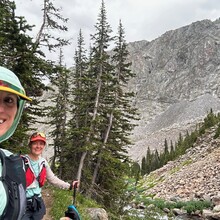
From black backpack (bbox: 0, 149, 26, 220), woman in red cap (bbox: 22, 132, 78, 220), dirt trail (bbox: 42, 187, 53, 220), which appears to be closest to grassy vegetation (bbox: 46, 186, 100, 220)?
dirt trail (bbox: 42, 187, 53, 220)

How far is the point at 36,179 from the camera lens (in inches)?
177

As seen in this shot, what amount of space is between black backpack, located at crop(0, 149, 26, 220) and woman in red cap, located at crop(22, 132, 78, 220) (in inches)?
81.5

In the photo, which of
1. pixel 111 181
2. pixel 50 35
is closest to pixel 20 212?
pixel 50 35

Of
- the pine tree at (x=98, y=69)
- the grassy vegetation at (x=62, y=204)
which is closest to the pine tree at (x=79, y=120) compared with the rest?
the pine tree at (x=98, y=69)

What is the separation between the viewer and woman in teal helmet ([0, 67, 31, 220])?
163cm

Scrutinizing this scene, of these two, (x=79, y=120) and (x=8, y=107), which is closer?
(x=8, y=107)

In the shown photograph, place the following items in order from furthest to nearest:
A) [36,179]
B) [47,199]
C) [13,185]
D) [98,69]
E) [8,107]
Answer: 1. [98,69]
2. [47,199]
3. [36,179]
4. [8,107]
5. [13,185]

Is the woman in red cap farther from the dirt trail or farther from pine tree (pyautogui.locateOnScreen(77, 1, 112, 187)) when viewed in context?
pine tree (pyautogui.locateOnScreen(77, 1, 112, 187))

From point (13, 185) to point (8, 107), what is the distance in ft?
1.60

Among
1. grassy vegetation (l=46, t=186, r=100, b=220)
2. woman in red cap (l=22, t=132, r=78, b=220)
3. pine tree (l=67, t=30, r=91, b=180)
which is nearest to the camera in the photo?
woman in red cap (l=22, t=132, r=78, b=220)

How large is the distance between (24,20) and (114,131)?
464 inches

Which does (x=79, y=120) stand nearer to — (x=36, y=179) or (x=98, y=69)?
(x=98, y=69)

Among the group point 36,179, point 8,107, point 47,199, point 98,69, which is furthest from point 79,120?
point 8,107

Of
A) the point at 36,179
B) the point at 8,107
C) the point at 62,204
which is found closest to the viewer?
the point at 8,107
